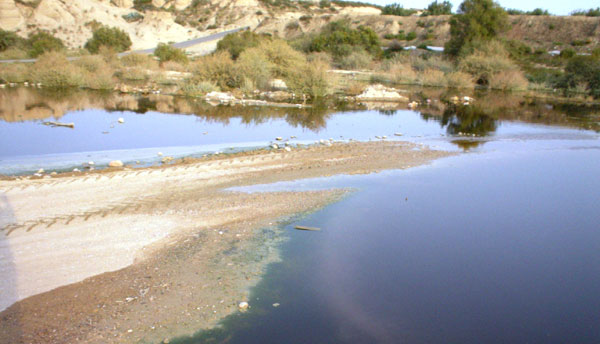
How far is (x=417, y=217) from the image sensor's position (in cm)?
819

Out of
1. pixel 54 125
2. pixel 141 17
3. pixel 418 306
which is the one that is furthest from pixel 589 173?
pixel 141 17

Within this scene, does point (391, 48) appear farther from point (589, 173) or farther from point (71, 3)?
point (589, 173)

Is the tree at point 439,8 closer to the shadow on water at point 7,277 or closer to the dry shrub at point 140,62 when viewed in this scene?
the dry shrub at point 140,62

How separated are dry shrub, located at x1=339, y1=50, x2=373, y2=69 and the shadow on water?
42876 millimetres

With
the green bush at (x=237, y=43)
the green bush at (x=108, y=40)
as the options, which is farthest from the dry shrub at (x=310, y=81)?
the green bush at (x=108, y=40)

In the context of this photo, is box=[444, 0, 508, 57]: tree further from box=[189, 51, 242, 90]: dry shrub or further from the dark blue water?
the dark blue water

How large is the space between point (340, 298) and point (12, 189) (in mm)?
6315

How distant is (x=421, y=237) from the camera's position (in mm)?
7324

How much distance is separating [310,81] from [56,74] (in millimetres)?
14161

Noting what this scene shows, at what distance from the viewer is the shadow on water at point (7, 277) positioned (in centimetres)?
449

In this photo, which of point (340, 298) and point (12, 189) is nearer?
point (340, 298)

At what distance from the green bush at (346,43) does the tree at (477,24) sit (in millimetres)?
8777

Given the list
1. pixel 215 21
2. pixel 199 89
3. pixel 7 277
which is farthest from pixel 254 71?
pixel 215 21

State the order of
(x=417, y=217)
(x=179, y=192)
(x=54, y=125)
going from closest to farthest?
(x=417, y=217) < (x=179, y=192) < (x=54, y=125)
